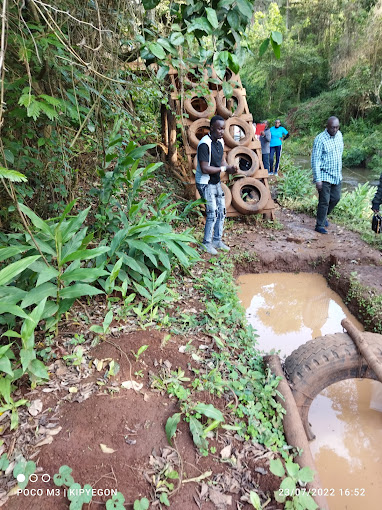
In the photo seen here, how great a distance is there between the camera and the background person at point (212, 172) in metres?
4.42

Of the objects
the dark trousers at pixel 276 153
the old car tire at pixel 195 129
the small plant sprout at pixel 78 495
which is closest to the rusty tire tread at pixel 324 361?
the small plant sprout at pixel 78 495

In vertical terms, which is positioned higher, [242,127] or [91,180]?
[242,127]

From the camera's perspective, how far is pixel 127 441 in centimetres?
199

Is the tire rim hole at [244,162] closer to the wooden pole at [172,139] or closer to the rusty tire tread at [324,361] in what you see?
the wooden pole at [172,139]

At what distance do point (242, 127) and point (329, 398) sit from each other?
16.3 feet

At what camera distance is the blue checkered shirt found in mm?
5414

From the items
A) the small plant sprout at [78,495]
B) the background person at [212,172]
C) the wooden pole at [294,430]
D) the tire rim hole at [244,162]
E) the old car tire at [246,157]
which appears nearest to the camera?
the small plant sprout at [78,495]

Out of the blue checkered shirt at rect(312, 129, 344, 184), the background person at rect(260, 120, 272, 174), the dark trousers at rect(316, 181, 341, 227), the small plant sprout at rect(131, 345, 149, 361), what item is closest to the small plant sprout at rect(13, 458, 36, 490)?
the small plant sprout at rect(131, 345, 149, 361)

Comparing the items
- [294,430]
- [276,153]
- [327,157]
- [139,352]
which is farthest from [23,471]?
[276,153]

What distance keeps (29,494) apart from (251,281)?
398cm

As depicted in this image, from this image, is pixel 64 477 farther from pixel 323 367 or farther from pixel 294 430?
pixel 323 367

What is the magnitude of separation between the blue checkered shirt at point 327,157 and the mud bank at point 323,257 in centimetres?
106

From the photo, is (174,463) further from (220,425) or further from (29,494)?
(29,494)

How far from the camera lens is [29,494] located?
1.70m
